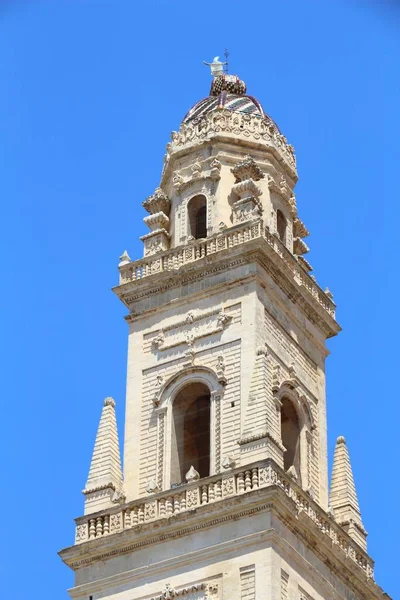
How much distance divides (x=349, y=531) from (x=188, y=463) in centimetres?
464

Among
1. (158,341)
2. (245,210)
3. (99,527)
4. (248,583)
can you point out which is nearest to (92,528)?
(99,527)

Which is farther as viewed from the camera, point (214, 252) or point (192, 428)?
point (214, 252)

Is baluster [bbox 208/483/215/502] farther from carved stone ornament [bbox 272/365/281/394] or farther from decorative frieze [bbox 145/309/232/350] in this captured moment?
decorative frieze [bbox 145/309/232/350]

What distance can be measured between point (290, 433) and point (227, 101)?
39.5 feet

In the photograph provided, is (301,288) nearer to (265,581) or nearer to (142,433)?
(142,433)

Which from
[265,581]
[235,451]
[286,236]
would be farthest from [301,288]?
[265,581]

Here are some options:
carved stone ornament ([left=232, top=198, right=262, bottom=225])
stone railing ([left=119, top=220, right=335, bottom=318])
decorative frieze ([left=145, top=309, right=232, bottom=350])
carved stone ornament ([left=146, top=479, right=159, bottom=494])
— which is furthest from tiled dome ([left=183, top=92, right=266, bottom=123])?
carved stone ornament ([left=146, top=479, right=159, bottom=494])

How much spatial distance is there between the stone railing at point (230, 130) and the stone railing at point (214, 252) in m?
4.33

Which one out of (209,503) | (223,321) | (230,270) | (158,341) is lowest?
(209,503)

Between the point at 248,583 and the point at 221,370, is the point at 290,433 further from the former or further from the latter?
the point at 248,583

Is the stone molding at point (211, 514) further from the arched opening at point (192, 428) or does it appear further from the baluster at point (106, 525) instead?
the arched opening at point (192, 428)

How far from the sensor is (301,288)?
5716 cm

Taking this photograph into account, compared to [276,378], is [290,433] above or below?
below

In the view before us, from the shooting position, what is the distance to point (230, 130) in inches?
2372
